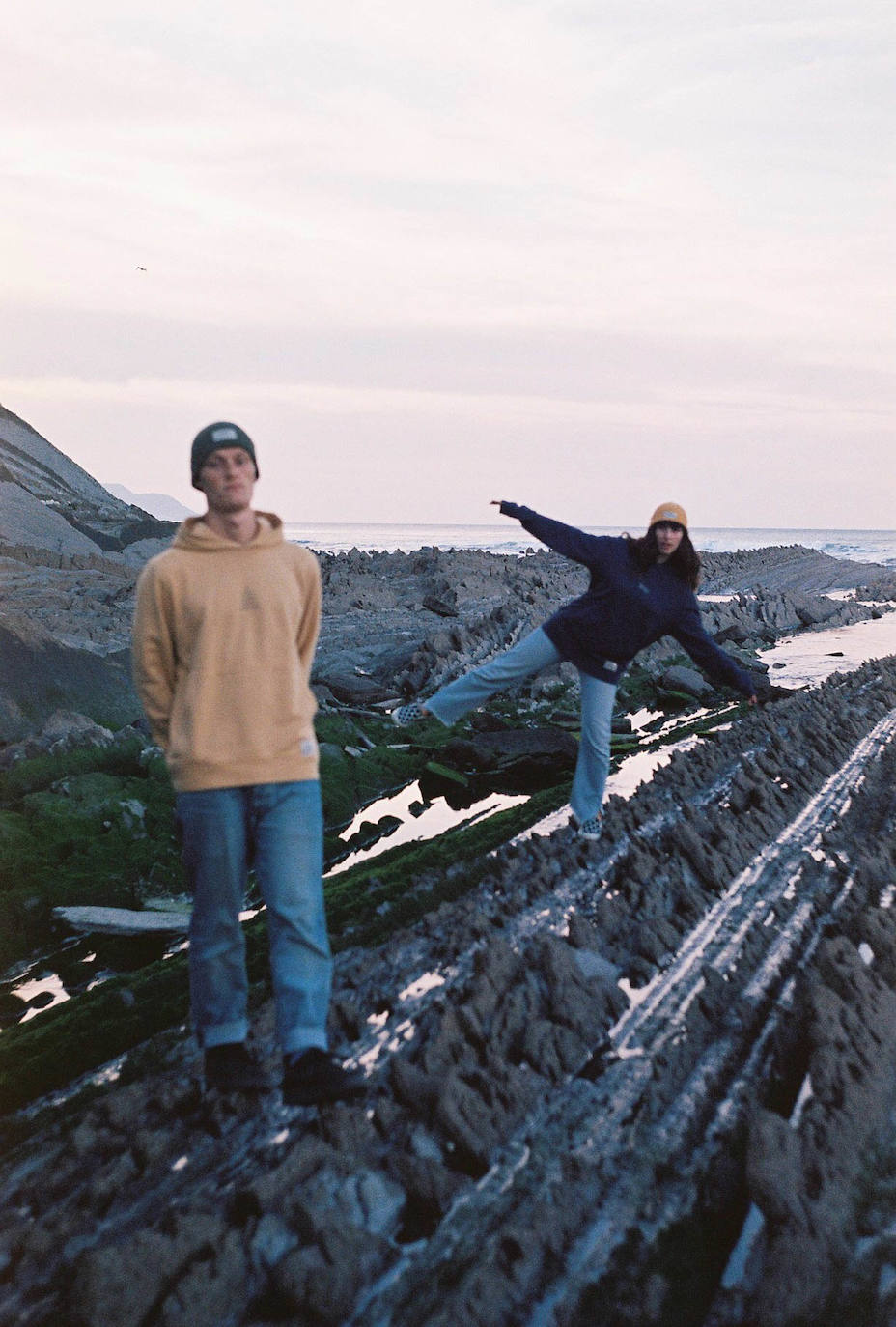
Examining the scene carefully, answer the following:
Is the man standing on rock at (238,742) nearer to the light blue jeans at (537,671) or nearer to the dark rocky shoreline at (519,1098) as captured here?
the dark rocky shoreline at (519,1098)

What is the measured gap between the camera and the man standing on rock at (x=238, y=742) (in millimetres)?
2820

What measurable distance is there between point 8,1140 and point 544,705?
8280 millimetres

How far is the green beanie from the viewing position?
112 inches

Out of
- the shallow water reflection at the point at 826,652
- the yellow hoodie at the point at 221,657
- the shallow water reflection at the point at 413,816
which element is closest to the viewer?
the yellow hoodie at the point at 221,657

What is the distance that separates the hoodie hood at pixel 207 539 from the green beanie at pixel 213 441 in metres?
0.15

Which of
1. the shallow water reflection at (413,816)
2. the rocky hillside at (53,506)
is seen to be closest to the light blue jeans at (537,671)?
the shallow water reflection at (413,816)

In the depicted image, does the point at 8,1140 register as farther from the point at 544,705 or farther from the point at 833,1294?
the point at 544,705

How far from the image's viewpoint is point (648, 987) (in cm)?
374

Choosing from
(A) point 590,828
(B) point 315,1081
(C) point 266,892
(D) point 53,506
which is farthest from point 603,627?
(D) point 53,506

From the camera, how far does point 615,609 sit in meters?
5.28

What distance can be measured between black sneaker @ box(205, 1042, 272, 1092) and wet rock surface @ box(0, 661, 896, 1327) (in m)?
0.05

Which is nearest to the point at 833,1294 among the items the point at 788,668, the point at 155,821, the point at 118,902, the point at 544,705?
the point at 118,902

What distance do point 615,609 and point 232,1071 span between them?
3.10 m

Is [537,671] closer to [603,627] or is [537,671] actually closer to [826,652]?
[603,627]
